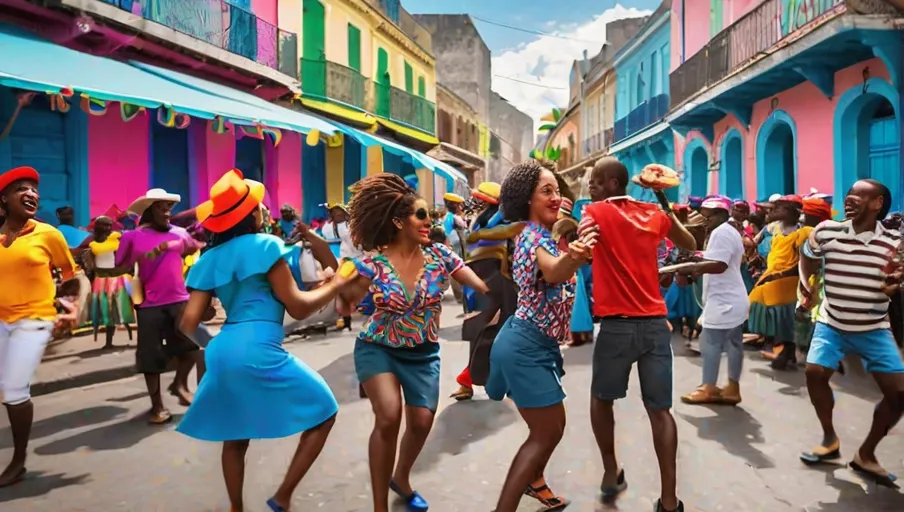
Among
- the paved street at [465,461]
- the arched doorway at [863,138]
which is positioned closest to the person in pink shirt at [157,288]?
the paved street at [465,461]

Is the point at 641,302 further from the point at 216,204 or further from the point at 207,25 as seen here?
the point at 207,25

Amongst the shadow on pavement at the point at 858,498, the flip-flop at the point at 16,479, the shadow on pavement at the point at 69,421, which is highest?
the shadow on pavement at the point at 69,421

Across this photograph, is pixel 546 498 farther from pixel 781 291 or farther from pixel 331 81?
pixel 331 81

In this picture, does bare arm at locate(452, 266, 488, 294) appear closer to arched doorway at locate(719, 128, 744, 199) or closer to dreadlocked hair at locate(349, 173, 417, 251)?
dreadlocked hair at locate(349, 173, 417, 251)

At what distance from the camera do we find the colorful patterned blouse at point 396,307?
11.5ft

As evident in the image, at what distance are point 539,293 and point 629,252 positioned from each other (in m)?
0.55

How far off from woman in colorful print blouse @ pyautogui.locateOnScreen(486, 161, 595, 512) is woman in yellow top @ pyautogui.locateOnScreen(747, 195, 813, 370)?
425 cm

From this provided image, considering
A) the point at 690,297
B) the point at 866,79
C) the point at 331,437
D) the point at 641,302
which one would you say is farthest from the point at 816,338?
the point at 866,79

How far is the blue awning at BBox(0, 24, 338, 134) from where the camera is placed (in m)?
7.94

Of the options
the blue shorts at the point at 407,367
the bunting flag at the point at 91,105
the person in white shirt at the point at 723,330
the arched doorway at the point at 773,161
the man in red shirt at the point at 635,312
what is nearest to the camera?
the blue shorts at the point at 407,367

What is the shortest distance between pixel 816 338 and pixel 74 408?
5.46m

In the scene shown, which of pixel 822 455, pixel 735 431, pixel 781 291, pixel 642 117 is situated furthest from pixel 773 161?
pixel 822 455

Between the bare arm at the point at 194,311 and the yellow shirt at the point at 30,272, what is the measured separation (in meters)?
1.63

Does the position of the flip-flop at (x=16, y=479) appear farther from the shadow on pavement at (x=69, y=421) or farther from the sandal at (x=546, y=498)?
the sandal at (x=546, y=498)
